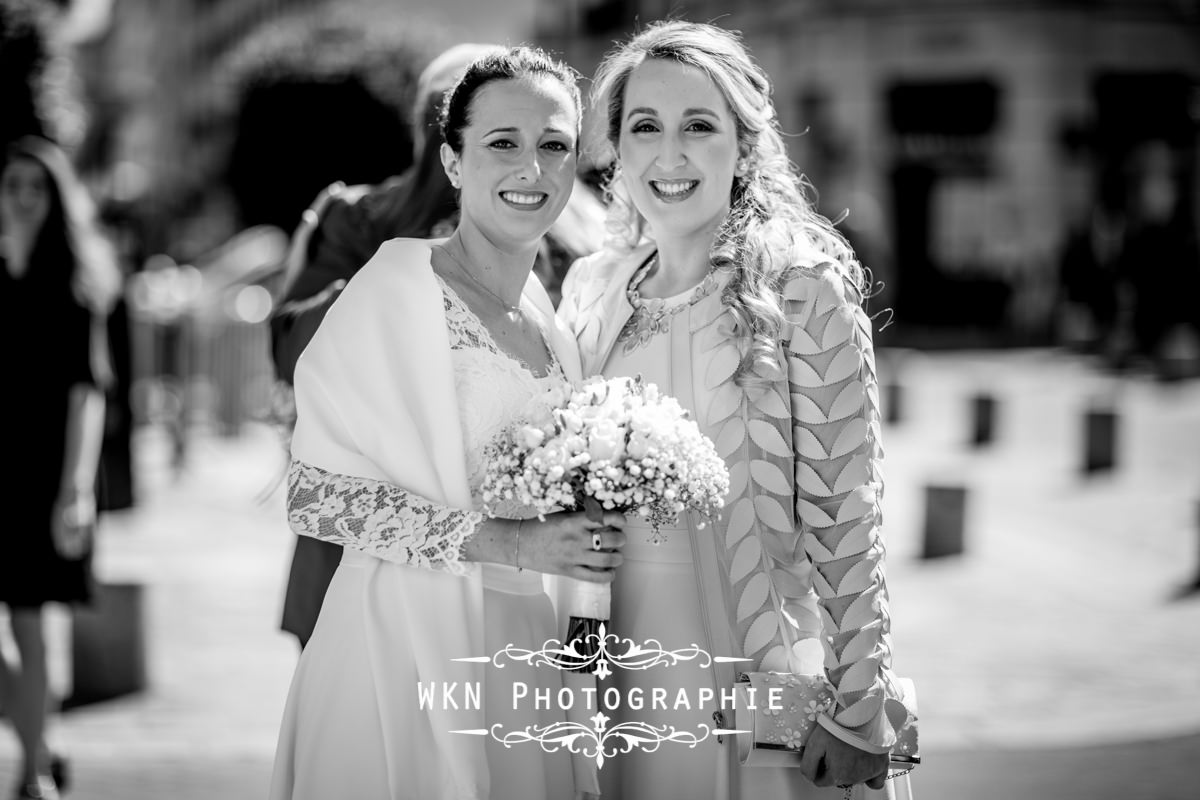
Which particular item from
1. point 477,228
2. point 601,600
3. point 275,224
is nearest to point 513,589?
point 601,600

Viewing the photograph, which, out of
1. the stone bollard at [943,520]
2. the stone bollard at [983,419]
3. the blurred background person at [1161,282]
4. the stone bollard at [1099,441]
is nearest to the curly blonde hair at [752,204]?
the stone bollard at [943,520]

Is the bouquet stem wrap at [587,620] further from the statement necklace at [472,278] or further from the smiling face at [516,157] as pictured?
the smiling face at [516,157]

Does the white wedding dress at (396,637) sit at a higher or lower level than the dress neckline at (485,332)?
lower

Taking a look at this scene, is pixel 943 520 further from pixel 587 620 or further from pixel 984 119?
pixel 984 119

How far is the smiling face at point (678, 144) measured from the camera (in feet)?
11.0

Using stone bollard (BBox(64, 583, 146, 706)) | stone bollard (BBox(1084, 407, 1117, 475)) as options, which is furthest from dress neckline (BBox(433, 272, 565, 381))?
stone bollard (BBox(1084, 407, 1117, 475))

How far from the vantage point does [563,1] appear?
180 feet

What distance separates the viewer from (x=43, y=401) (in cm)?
561

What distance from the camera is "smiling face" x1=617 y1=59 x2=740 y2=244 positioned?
334 centimetres

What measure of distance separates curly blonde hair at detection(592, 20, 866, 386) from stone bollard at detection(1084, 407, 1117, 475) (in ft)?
34.3

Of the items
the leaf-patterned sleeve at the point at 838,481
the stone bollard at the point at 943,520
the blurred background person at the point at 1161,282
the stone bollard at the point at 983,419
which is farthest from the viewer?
the blurred background person at the point at 1161,282

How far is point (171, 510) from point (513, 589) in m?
9.48

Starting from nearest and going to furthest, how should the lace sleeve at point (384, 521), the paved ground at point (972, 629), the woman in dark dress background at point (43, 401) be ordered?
the lace sleeve at point (384, 521), the woman in dark dress background at point (43, 401), the paved ground at point (972, 629)

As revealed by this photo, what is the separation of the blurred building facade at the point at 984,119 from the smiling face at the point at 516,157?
103ft
